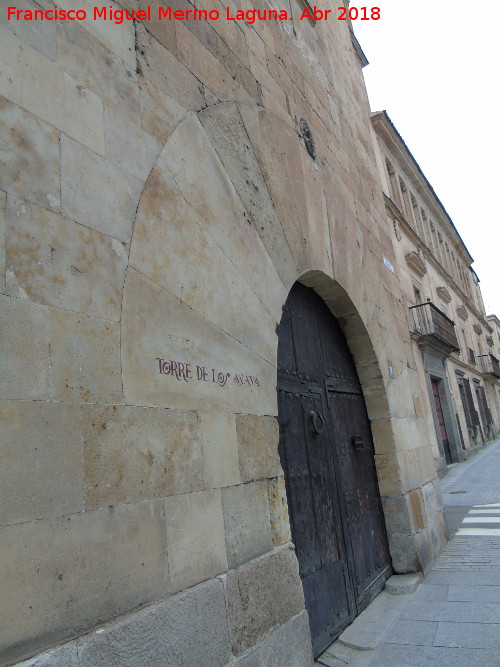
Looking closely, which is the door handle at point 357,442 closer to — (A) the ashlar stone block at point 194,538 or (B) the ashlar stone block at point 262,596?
(B) the ashlar stone block at point 262,596

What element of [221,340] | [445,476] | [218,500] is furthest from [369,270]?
[445,476]

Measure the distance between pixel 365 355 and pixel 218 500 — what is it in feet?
8.91

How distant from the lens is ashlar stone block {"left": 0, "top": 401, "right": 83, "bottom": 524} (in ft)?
3.90

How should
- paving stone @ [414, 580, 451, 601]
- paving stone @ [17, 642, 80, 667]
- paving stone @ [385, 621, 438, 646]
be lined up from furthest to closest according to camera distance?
paving stone @ [414, 580, 451, 601] < paving stone @ [385, 621, 438, 646] < paving stone @ [17, 642, 80, 667]

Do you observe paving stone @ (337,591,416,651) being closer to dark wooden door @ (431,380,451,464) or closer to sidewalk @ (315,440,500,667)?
sidewalk @ (315,440,500,667)

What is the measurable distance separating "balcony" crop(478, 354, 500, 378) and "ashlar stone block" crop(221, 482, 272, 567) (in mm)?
26314

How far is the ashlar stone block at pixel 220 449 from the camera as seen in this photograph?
186 cm

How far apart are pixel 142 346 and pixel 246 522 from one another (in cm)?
90

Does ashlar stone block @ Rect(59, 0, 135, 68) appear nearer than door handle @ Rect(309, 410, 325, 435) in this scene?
Yes

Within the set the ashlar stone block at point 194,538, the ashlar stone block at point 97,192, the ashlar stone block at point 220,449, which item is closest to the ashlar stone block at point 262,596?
the ashlar stone block at point 194,538

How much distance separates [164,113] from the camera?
206cm

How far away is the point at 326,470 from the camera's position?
329 cm

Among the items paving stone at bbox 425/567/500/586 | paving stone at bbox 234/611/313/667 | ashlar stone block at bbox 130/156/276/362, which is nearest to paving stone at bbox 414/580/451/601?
paving stone at bbox 425/567/500/586

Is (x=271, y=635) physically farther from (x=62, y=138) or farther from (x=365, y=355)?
(x=365, y=355)
